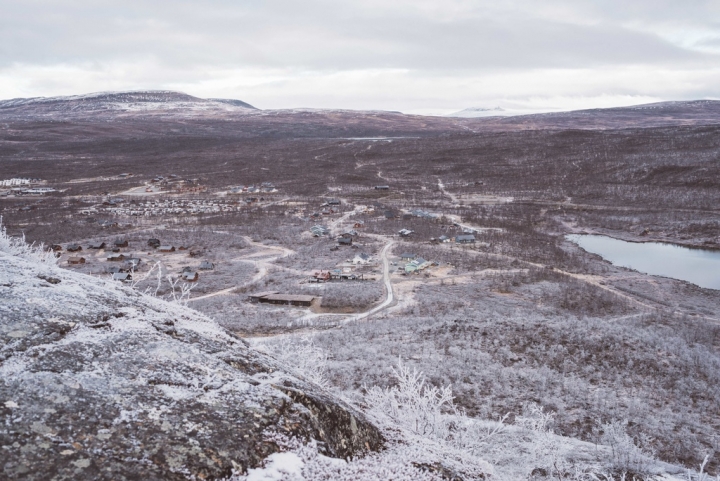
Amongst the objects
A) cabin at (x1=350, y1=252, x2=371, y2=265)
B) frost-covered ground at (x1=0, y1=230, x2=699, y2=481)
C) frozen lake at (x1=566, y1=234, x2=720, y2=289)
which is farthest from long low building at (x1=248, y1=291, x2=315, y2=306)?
frozen lake at (x1=566, y1=234, x2=720, y2=289)

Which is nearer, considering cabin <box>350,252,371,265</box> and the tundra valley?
the tundra valley

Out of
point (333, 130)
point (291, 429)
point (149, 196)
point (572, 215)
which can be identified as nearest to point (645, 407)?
point (291, 429)

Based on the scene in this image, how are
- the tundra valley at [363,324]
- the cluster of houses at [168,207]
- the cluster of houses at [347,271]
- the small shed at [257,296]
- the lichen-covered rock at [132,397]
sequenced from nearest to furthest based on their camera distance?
the lichen-covered rock at [132,397] < the tundra valley at [363,324] < the small shed at [257,296] < the cluster of houses at [347,271] < the cluster of houses at [168,207]

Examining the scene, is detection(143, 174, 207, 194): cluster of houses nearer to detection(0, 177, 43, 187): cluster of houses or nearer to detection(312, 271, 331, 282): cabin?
detection(0, 177, 43, 187): cluster of houses

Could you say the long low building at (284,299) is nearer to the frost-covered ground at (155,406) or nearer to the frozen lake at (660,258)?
the frost-covered ground at (155,406)

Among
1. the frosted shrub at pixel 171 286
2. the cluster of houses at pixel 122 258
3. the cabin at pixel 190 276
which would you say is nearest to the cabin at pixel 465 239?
the cluster of houses at pixel 122 258

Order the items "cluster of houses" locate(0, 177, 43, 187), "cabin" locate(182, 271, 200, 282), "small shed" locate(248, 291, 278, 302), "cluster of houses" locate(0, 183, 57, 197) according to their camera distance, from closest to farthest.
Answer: "small shed" locate(248, 291, 278, 302), "cabin" locate(182, 271, 200, 282), "cluster of houses" locate(0, 183, 57, 197), "cluster of houses" locate(0, 177, 43, 187)
